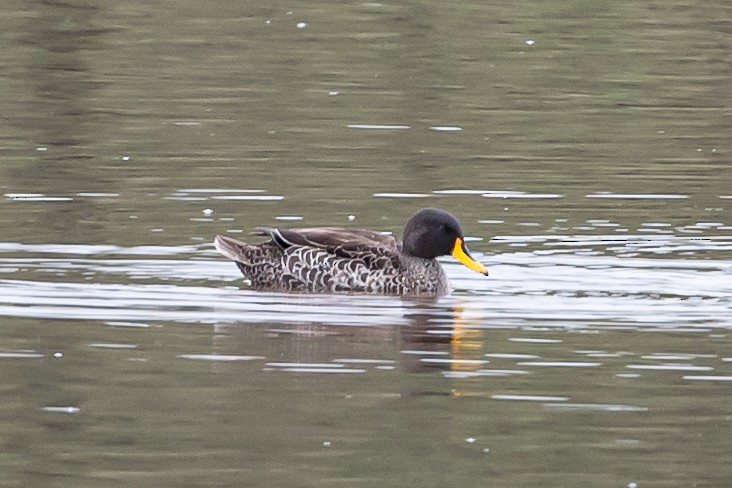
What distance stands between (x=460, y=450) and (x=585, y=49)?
15.5 meters

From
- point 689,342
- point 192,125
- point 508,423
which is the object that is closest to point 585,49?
point 192,125

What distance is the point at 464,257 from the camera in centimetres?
1313

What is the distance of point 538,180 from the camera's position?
16.2 meters

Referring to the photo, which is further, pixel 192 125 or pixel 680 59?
pixel 680 59

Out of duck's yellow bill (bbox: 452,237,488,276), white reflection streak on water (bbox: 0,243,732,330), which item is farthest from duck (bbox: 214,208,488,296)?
white reflection streak on water (bbox: 0,243,732,330)

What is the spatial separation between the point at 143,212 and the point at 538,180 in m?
3.31

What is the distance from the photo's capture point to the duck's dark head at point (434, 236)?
1326 centimetres

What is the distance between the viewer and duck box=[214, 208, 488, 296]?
13.0 metres

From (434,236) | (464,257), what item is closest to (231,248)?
(434,236)

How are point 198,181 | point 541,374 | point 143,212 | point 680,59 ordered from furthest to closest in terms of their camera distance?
point 680,59 < point 198,181 < point 143,212 < point 541,374

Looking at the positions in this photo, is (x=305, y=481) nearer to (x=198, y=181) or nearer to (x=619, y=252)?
(x=619, y=252)

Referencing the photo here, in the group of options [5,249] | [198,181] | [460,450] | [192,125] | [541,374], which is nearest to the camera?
[460,450]

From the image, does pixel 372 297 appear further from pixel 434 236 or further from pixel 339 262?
pixel 434 236

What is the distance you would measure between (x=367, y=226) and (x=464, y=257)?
1.84m
